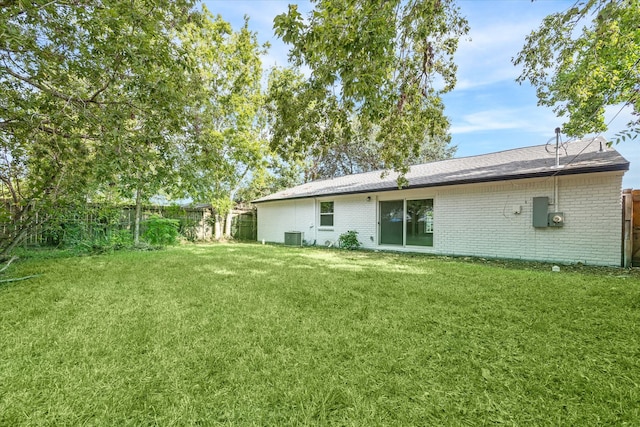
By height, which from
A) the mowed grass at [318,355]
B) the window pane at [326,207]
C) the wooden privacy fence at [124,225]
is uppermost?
the window pane at [326,207]

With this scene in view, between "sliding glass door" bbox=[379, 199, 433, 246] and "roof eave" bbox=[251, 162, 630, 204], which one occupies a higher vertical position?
"roof eave" bbox=[251, 162, 630, 204]

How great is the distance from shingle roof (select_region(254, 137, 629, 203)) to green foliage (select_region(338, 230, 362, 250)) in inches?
65.3

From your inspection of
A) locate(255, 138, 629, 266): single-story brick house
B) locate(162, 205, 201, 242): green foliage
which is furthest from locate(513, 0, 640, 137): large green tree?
locate(162, 205, 201, 242): green foliage

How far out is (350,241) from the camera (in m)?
10.8

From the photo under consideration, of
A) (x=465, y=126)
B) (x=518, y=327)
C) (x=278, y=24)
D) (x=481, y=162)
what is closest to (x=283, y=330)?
(x=518, y=327)

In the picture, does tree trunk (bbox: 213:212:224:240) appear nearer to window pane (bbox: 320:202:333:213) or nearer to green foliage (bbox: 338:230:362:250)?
window pane (bbox: 320:202:333:213)

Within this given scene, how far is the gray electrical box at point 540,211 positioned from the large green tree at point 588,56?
6.12 feet

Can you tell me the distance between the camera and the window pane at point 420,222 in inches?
361

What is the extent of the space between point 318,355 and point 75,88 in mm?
5474

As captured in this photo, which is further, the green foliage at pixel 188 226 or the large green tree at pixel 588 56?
the green foliage at pixel 188 226

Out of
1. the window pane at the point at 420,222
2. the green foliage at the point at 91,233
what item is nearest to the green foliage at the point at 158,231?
the green foliage at the point at 91,233

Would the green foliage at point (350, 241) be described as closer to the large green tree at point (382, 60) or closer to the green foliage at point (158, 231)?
the large green tree at point (382, 60)

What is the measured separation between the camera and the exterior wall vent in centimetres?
1286

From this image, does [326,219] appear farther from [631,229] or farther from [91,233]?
[631,229]
